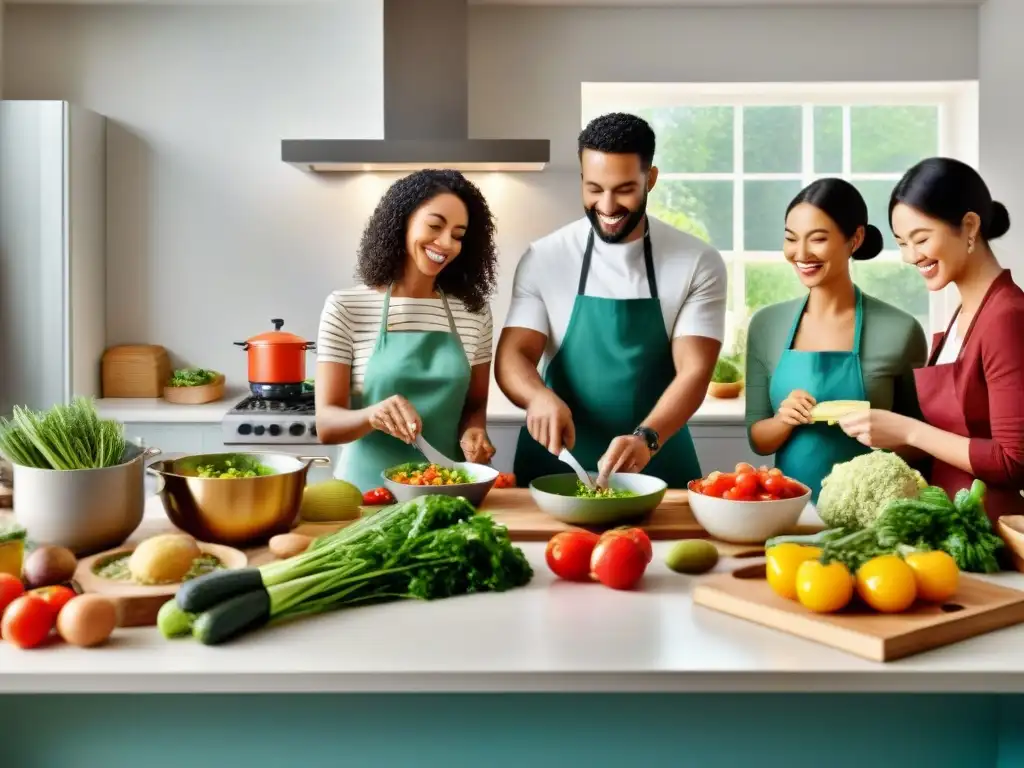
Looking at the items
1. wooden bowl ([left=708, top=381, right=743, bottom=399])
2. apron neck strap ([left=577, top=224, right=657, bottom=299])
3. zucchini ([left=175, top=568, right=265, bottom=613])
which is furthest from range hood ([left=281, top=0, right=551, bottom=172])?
zucchini ([left=175, top=568, right=265, bottom=613])

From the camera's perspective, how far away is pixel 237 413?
12.8 feet

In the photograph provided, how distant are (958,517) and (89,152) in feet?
12.8

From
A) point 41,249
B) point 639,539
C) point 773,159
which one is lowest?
point 639,539

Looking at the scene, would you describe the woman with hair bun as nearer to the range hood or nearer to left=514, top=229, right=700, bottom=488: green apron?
left=514, top=229, right=700, bottom=488: green apron

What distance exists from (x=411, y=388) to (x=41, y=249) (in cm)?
222

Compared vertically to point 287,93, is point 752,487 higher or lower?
lower

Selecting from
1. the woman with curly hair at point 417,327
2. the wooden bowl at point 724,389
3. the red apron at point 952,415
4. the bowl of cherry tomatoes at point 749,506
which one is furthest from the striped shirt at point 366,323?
the wooden bowl at point 724,389

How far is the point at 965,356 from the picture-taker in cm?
225

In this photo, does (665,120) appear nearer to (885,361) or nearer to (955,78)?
(955,78)

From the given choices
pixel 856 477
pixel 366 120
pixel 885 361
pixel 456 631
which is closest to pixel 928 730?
pixel 856 477

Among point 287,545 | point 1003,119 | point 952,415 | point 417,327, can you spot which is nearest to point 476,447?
point 417,327

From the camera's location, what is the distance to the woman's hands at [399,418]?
7.63 feet

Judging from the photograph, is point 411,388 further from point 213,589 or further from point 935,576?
point 935,576

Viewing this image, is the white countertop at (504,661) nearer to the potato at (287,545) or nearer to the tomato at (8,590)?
the tomato at (8,590)
